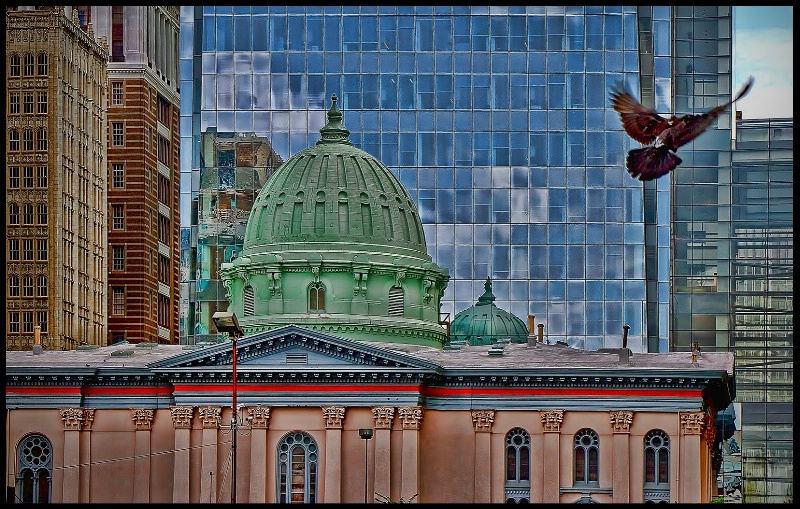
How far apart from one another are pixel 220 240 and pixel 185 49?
14.8 m

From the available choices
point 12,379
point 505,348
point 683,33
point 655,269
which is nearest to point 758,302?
point 655,269

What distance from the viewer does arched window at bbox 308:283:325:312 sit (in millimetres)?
132000

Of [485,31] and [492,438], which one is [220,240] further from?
[492,438]

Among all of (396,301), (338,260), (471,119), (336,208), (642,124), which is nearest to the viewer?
(642,124)

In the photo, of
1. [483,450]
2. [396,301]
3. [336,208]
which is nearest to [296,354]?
[483,450]

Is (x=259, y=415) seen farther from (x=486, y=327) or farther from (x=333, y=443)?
(x=486, y=327)

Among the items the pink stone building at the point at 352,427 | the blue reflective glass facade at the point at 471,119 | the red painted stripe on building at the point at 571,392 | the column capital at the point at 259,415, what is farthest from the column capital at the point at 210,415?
the blue reflective glass facade at the point at 471,119

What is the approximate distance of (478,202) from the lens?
7712 inches

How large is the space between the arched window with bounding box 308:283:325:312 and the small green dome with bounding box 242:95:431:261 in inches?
100

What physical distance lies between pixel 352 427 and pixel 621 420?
12.8 m

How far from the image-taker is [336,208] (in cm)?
13500

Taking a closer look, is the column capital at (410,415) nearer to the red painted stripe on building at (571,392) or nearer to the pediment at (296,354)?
the red painted stripe on building at (571,392)

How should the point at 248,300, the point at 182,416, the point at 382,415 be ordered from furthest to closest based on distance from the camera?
the point at 248,300, the point at 182,416, the point at 382,415

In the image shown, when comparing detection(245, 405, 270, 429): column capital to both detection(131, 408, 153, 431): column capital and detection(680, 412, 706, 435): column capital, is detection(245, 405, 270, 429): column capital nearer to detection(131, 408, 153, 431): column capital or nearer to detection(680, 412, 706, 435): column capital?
detection(131, 408, 153, 431): column capital
